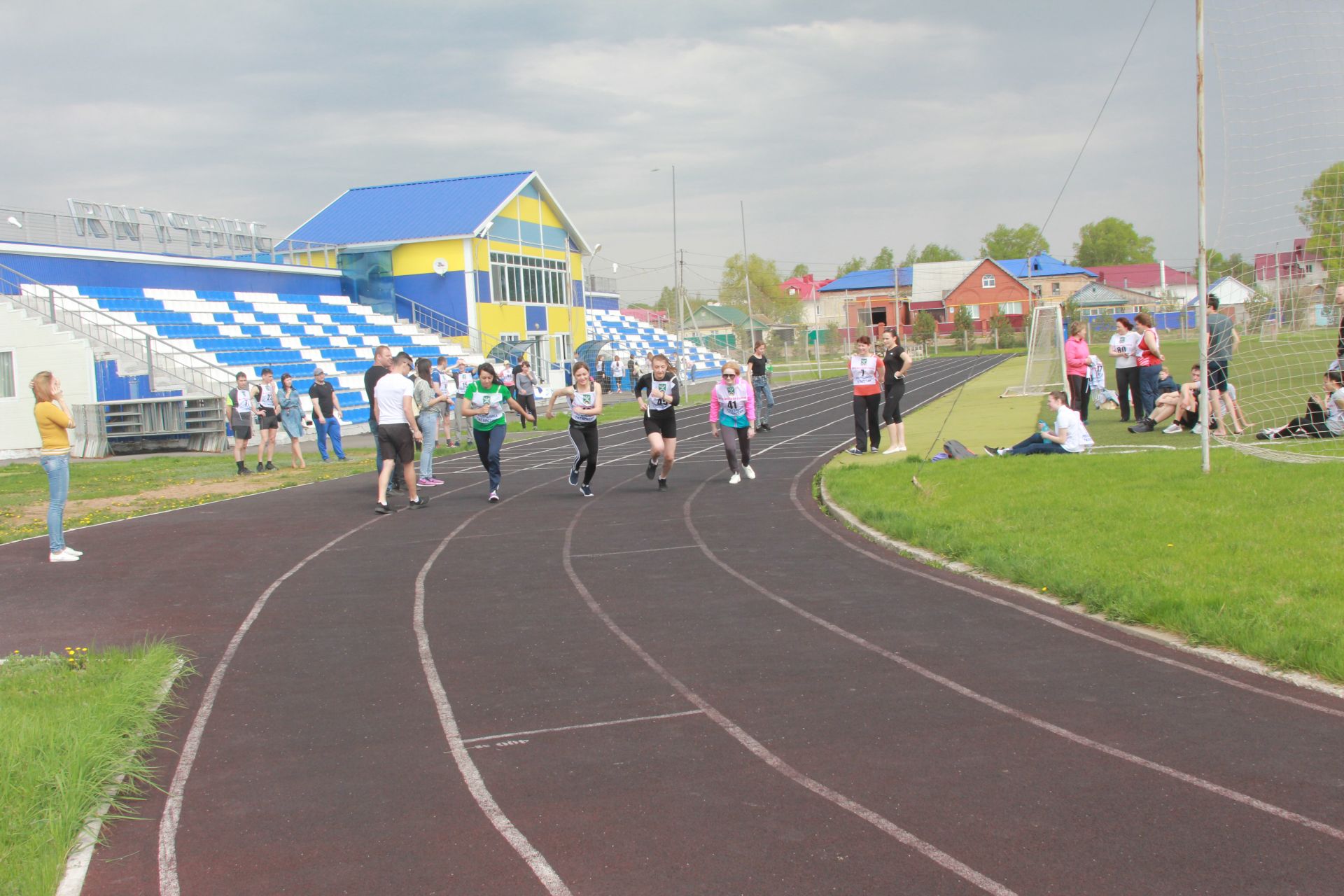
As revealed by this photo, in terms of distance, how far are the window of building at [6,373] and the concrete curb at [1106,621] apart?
891 inches

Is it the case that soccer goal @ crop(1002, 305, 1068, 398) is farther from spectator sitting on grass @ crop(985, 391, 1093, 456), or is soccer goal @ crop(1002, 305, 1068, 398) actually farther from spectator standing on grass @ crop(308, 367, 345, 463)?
spectator standing on grass @ crop(308, 367, 345, 463)

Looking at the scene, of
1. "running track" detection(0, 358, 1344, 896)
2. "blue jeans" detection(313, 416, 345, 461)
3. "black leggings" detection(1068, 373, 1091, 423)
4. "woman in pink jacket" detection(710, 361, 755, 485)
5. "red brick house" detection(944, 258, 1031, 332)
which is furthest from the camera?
"red brick house" detection(944, 258, 1031, 332)

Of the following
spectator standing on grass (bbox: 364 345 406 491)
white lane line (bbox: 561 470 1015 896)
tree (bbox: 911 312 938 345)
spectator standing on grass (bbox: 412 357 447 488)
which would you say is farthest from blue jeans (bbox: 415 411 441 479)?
tree (bbox: 911 312 938 345)

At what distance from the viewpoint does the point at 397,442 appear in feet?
45.1

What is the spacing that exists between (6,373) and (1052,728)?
27.5m

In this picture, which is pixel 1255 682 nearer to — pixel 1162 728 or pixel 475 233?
pixel 1162 728

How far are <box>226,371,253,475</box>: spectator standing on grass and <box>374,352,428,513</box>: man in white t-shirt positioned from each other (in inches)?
270

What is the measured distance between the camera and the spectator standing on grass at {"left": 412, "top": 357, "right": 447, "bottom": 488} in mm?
16609

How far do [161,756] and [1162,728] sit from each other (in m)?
5.00

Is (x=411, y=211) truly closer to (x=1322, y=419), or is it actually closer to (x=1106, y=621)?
(x=1322, y=419)

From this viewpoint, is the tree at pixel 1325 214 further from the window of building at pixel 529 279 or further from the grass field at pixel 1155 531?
the window of building at pixel 529 279

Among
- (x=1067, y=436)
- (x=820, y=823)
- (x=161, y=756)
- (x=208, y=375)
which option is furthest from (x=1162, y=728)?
(x=208, y=375)

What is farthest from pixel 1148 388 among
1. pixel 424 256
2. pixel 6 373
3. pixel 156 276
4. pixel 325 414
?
pixel 424 256

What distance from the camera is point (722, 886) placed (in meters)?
3.85
